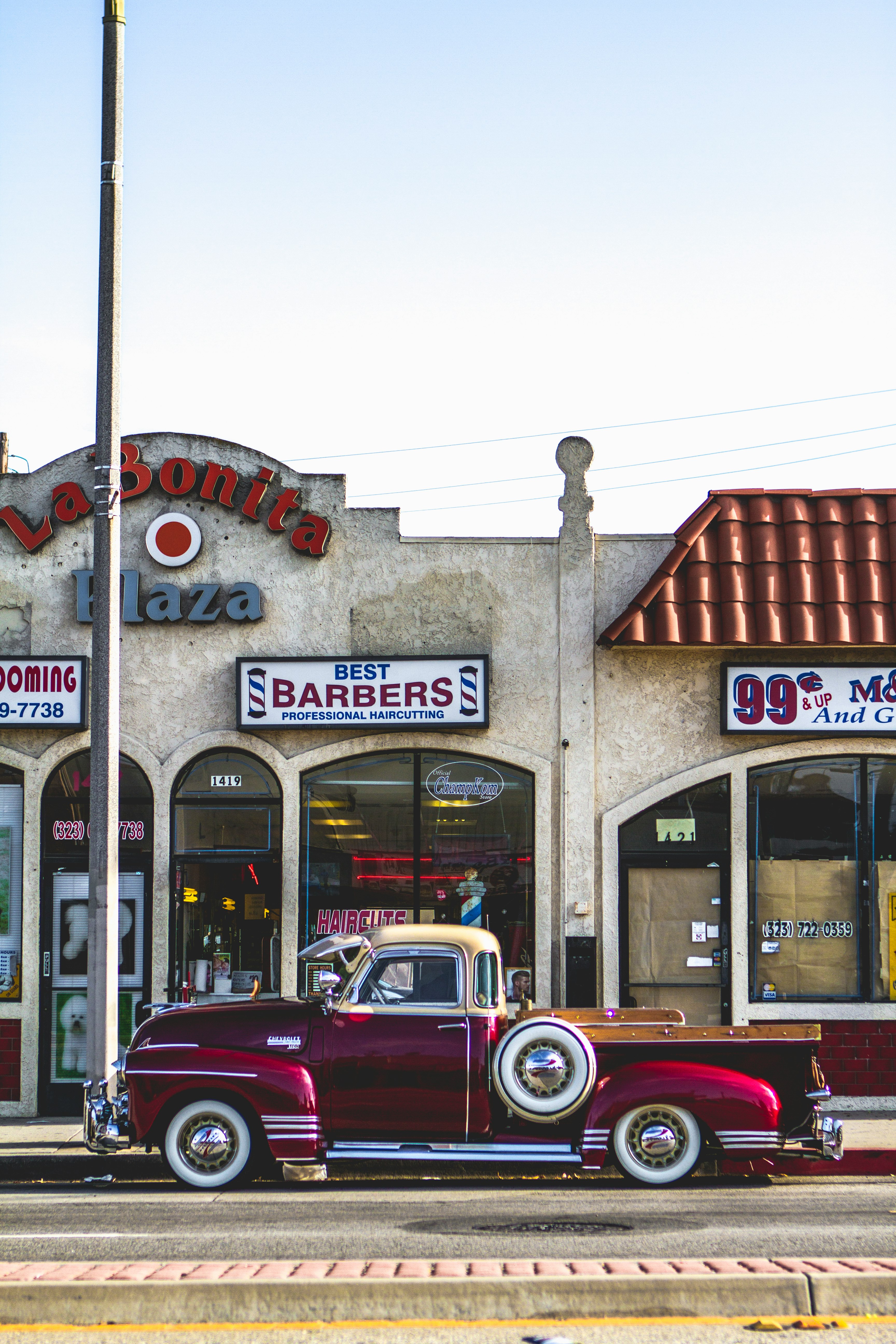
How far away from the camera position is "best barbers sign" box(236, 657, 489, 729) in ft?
43.1

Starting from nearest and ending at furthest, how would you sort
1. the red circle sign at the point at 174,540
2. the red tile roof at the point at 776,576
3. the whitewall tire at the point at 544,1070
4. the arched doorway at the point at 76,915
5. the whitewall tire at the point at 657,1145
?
the whitewall tire at the point at 544,1070
the whitewall tire at the point at 657,1145
the red tile roof at the point at 776,576
the arched doorway at the point at 76,915
the red circle sign at the point at 174,540

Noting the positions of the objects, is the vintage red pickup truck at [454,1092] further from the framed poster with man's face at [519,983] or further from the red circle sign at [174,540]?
the red circle sign at [174,540]

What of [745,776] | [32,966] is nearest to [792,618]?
[745,776]

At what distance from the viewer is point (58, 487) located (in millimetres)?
13562

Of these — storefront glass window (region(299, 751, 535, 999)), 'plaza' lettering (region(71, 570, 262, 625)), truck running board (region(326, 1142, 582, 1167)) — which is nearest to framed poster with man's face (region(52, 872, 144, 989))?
storefront glass window (region(299, 751, 535, 999))

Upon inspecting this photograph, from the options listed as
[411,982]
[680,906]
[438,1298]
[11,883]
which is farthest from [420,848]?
[438,1298]

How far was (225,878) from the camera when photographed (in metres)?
13.3

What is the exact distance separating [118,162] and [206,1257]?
854cm

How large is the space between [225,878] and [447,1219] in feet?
18.3

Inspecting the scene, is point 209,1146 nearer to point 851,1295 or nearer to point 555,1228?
point 555,1228

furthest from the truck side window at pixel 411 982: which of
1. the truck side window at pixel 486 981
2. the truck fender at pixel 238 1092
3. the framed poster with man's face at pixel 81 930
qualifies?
the framed poster with man's face at pixel 81 930

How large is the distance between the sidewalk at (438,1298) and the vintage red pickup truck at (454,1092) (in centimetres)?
314

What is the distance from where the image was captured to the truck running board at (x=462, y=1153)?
9266 mm

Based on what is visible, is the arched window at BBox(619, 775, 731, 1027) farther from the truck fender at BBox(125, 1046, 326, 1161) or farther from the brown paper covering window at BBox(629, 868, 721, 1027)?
the truck fender at BBox(125, 1046, 326, 1161)
